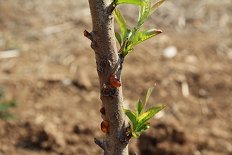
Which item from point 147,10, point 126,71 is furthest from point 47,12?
point 147,10

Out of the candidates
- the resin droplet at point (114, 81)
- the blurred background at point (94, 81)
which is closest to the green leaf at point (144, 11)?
the resin droplet at point (114, 81)

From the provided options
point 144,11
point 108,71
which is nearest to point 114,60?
point 108,71

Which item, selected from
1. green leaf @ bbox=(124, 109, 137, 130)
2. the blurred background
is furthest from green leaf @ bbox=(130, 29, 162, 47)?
the blurred background

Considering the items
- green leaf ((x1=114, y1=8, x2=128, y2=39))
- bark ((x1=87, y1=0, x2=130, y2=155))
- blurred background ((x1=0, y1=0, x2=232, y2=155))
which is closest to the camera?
bark ((x1=87, y1=0, x2=130, y2=155))

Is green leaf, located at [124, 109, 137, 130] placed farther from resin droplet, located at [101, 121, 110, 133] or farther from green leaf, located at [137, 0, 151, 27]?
green leaf, located at [137, 0, 151, 27]

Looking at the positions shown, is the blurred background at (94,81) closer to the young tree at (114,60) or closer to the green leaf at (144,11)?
the young tree at (114,60)

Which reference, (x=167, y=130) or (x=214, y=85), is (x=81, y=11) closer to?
(x=214, y=85)

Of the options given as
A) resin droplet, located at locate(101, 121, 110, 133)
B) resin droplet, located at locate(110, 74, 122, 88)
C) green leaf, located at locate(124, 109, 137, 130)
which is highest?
resin droplet, located at locate(110, 74, 122, 88)
